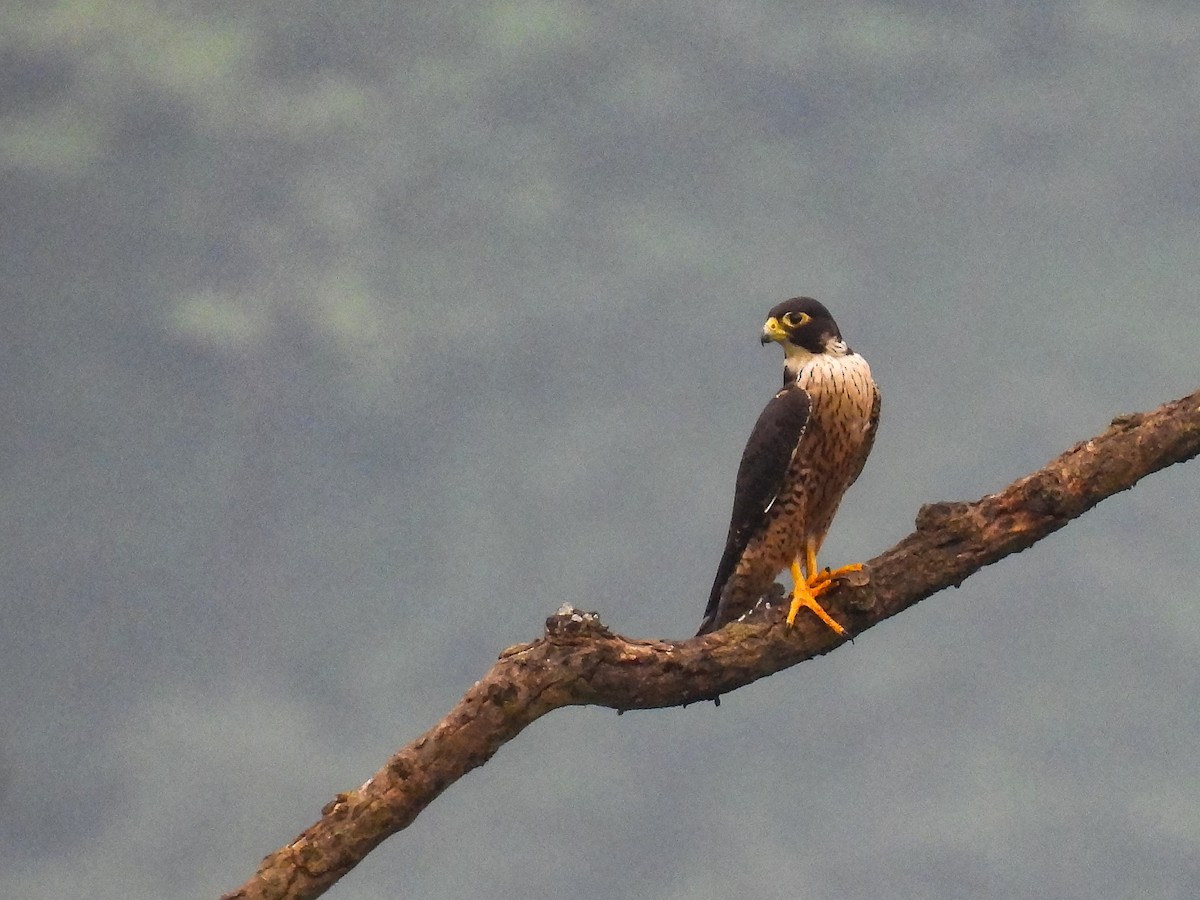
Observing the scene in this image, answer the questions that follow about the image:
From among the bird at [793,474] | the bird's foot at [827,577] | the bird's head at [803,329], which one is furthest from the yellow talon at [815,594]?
the bird's head at [803,329]

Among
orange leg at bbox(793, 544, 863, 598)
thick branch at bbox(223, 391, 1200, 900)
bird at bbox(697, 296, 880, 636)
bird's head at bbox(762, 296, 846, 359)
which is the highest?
bird's head at bbox(762, 296, 846, 359)

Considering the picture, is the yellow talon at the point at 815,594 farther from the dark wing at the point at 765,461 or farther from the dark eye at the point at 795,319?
the dark eye at the point at 795,319

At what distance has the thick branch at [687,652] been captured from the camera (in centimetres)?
318

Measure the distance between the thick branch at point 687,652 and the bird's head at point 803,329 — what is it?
68cm

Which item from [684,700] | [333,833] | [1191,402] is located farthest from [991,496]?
[333,833]

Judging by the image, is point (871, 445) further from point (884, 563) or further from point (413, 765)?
point (413, 765)

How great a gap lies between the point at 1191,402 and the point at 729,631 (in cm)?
123

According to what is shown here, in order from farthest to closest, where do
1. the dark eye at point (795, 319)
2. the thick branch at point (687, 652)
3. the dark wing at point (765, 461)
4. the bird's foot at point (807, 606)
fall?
the dark eye at point (795, 319) → the dark wing at point (765, 461) → the bird's foot at point (807, 606) → the thick branch at point (687, 652)

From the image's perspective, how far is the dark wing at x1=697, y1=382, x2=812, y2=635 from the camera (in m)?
3.83

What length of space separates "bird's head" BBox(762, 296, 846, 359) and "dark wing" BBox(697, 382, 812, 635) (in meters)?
0.17

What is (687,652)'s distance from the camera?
342cm

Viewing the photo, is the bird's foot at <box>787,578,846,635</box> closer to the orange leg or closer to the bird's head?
the orange leg

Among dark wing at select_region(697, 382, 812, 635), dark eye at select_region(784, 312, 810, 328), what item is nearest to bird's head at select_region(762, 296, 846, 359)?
dark eye at select_region(784, 312, 810, 328)

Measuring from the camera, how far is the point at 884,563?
3.55 metres
